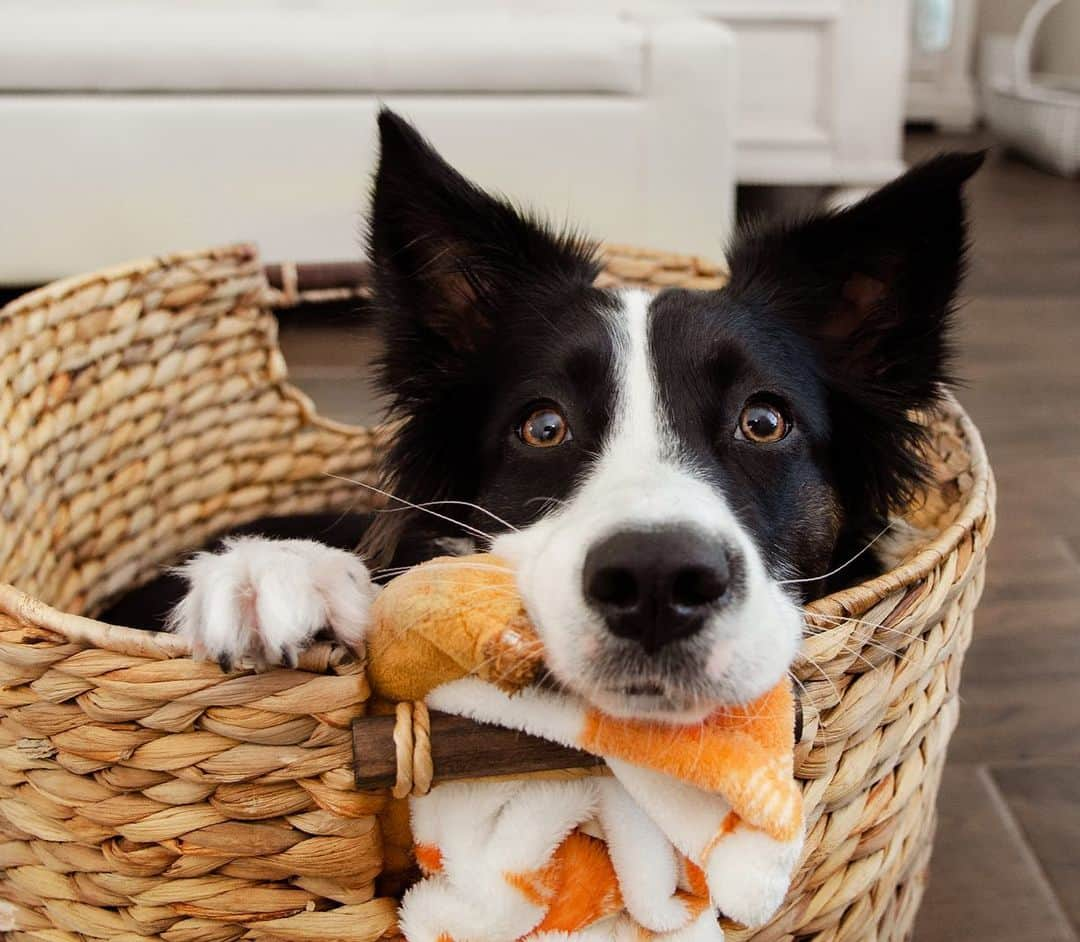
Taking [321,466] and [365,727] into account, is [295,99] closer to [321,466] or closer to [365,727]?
[321,466]

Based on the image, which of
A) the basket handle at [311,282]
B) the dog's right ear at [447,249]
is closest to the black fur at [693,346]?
the dog's right ear at [447,249]

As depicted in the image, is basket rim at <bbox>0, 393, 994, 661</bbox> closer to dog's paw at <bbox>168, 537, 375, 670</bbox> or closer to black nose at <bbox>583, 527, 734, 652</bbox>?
dog's paw at <bbox>168, 537, 375, 670</bbox>

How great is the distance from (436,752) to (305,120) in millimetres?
2531

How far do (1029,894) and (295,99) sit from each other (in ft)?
8.76

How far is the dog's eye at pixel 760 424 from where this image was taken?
121cm

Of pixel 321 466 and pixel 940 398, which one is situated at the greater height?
pixel 940 398

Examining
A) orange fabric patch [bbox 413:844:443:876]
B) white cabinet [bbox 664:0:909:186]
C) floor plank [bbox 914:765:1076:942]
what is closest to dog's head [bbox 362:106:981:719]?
orange fabric patch [bbox 413:844:443:876]

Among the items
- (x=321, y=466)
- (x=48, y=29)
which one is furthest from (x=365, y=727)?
(x=48, y=29)

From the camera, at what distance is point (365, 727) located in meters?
0.94

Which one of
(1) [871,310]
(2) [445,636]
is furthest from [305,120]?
(2) [445,636]

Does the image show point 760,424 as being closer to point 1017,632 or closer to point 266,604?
point 266,604

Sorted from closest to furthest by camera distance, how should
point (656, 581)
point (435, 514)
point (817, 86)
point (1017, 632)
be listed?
point (656, 581) → point (435, 514) → point (1017, 632) → point (817, 86)

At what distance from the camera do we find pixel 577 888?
973 mm

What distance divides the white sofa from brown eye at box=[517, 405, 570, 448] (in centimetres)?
194
